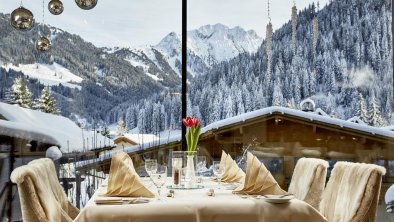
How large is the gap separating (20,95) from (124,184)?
269cm

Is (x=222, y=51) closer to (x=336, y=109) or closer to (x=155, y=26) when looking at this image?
(x=155, y=26)

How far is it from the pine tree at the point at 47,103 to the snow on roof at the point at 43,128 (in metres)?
0.04

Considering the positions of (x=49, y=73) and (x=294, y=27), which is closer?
(x=49, y=73)

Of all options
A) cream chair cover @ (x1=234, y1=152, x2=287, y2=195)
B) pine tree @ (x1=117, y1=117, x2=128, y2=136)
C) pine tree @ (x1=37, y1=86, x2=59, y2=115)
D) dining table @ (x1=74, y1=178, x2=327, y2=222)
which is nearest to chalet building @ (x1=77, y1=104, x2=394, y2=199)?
pine tree @ (x1=117, y1=117, x2=128, y2=136)

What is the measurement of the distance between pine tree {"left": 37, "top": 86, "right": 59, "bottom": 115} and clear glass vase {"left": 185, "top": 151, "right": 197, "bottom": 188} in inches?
91.9

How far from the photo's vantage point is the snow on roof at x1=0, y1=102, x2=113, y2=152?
443 cm

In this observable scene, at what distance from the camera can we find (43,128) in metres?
4.55

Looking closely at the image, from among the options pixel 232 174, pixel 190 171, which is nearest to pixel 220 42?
pixel 232 174

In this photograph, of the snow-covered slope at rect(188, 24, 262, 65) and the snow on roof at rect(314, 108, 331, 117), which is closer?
A: the snow on roof at rect(314, 108, 331, 117)

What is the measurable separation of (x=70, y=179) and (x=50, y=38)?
1276mm

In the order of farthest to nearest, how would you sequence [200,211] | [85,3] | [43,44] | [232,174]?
[43,44]
[85,3]
[232,174]
[200,211]

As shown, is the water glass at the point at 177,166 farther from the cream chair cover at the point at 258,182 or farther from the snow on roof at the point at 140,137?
the snow on roof at the point at 140,137

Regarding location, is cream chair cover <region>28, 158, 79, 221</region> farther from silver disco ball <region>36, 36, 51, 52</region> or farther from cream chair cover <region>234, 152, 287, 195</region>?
silver disco ball <region>36, 36, 51, 52</region>

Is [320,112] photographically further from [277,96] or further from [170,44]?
[170,44]
